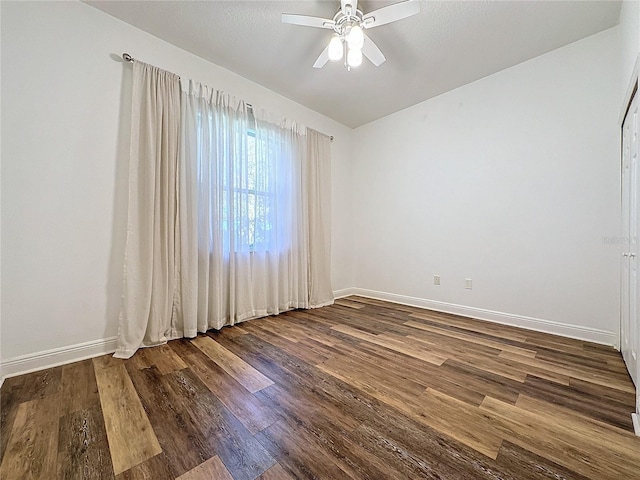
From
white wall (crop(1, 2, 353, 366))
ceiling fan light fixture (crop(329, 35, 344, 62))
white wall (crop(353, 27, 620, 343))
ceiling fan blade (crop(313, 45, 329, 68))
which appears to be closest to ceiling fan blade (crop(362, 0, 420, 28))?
ceiling fan light fixture (crop(329, 35, 344, 62))

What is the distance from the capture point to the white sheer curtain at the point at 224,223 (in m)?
2.08

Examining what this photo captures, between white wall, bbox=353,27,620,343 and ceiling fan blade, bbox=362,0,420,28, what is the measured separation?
5.36 feet

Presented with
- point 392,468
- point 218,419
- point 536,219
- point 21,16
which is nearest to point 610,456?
point 392,468

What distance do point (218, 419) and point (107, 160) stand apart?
207 centimetres

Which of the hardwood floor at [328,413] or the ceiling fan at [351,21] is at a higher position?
the ceiling fan at [351,21]

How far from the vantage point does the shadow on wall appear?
6.50ft

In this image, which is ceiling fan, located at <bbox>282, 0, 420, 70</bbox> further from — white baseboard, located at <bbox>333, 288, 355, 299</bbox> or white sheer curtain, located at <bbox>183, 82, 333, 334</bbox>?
white baseboard, located at <bbox>333, 288, 355, 299</bbox>

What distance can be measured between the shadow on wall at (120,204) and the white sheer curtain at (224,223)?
0.33 ft

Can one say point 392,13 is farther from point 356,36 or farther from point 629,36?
point 629,36

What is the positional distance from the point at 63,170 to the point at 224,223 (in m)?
1.20

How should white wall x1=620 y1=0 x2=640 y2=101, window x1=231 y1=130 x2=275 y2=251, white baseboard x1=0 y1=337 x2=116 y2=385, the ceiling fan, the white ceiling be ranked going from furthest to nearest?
window x1=231 y1=130 x2=275 y2=251 → the white ceiling → the ceiling fan → white baseboard x1=0 y1=337 x2=116 y2=385 → white wall x1=620 y1=0 x2=640 y2=101

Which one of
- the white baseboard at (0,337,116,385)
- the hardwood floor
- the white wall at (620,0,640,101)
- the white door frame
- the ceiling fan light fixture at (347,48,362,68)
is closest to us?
the hardwood floor

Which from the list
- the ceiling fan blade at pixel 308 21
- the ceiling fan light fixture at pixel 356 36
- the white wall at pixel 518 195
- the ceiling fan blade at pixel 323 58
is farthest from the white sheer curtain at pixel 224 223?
the ceiling fan light fixture at pixel 356 36

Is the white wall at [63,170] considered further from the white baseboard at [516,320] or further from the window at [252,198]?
the white baseboard at [516,320]
